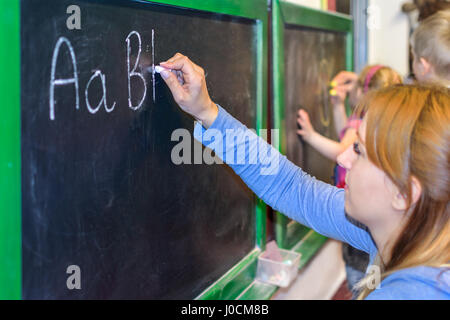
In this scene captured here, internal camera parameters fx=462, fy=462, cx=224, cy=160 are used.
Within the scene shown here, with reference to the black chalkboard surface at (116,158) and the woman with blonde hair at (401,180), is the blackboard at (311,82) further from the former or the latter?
the woman with blonde hair at (401,180)

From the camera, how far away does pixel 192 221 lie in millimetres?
1008

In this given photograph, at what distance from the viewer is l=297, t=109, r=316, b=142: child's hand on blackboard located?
5.22 ft

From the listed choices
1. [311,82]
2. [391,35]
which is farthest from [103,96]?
[391,35]

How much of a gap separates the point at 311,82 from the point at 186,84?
3.01ft

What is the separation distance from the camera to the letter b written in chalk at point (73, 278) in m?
0.70

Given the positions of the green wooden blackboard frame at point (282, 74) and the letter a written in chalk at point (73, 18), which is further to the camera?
the green wooden blackboard frame at point (282, 74)

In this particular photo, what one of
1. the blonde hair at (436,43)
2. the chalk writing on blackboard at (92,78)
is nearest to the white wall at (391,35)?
the blonde hair at (436,43)

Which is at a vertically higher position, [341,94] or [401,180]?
[341,94]

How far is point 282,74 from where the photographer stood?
4.62ft

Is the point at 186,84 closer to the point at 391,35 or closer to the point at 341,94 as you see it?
the point at 341,94

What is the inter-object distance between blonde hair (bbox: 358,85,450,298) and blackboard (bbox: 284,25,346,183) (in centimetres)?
77

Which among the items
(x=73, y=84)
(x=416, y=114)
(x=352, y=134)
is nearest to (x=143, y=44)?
(x=73, y=84)

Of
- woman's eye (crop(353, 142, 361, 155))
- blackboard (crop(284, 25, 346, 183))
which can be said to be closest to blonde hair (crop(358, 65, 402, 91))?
blackboard (crop(284, 25, 346, 183))

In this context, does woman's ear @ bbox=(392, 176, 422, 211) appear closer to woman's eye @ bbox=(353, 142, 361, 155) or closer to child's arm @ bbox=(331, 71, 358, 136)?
woman's eye @ bbox=(353, 142, 361, 155)
